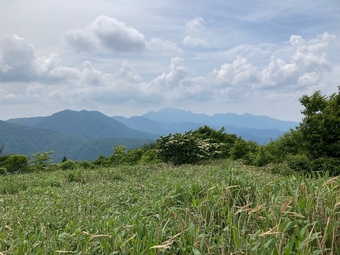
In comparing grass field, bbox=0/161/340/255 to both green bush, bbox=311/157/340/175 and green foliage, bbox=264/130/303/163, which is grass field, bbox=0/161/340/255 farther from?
green foliage, bbox=264/130/303/163

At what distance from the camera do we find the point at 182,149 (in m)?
12.2

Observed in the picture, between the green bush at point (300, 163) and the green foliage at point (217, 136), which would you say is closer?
the green bush at point (300, 163)

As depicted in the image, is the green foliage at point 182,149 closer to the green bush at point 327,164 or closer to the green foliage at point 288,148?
the green foliage at point 288,148

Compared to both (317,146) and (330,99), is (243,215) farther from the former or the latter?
(330,99)

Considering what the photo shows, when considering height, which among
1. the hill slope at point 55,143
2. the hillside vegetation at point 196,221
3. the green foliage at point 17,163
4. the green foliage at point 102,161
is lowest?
the hill slope at point 55,143

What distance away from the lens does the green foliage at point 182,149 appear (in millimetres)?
12172

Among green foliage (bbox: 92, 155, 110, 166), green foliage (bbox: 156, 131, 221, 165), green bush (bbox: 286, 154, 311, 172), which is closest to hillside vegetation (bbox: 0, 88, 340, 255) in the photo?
green bush (bbox: 286, 154, 311, 172)

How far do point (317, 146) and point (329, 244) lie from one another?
887cm

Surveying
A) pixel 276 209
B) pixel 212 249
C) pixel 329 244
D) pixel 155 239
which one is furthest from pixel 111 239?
pixel 329 244

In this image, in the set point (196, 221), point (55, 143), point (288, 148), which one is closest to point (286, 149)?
point (288, 148)

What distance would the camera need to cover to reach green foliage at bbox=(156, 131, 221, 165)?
12172 millimetres

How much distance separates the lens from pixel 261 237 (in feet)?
5.30

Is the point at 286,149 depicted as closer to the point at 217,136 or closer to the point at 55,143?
the point at 217,136

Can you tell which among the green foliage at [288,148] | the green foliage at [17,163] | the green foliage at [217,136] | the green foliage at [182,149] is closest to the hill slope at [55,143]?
the green foliage at [17,163]
